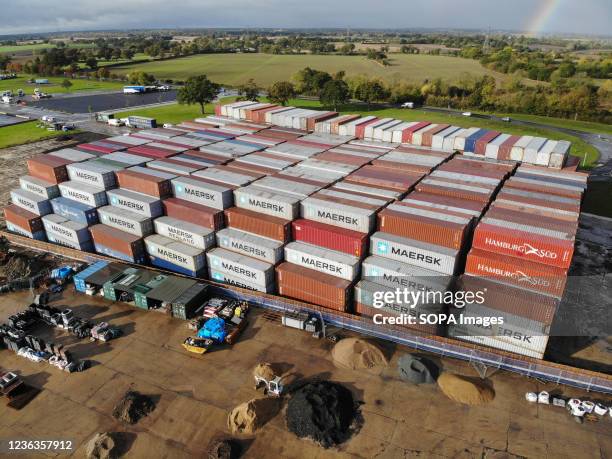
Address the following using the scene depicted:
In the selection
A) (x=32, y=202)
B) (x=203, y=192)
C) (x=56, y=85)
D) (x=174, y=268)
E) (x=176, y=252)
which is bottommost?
(x=174, y=268)

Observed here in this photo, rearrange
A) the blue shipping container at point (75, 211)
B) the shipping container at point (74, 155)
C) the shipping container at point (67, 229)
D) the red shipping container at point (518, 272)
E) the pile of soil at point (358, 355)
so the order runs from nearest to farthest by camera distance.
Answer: the pile of soil at point (358, 355) → the red shipping container at point (518, 272) → the shipping container at point (67, 229) → the blue shipping container at point (75, 211) → the shipping container at point (74, 155)

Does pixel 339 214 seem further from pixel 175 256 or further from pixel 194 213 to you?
pixel 175 256

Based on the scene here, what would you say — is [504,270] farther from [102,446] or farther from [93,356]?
[93,356]

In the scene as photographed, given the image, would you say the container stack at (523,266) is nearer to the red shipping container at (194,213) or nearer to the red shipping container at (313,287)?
the red shipping container at (313,287)

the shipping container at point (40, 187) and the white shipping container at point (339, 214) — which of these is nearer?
the white shipping container at point (339, 214)

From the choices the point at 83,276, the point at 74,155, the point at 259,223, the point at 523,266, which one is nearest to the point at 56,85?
the point at 74,155

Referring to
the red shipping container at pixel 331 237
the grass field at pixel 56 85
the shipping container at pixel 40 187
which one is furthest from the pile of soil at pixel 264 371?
the grass field at pixel 56 85
